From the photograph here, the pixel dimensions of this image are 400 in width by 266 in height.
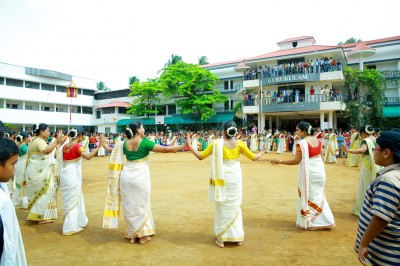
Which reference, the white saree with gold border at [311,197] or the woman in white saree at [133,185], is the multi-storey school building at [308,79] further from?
the woman in white saree at [133,185]

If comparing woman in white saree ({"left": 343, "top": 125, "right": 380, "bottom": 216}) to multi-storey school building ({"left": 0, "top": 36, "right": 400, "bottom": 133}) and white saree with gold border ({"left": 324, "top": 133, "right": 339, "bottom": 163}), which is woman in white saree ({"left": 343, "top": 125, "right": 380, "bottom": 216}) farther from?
multi-storey school building ({"left": 0, "top": 36, "right": 400, "bottom": 133})

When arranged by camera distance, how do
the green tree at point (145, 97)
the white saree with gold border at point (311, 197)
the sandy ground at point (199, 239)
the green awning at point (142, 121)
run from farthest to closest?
the green awning at point (142, 121) → the green tree at point (145, 97) → the white saree with gold border at point (311, 197) → the sandy ground at point (199, 239)

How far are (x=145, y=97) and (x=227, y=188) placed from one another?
3382cm

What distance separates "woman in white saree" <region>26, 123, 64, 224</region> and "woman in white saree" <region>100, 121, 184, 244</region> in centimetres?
171

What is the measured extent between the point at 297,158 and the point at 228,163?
142 centimetres

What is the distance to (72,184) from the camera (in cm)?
511

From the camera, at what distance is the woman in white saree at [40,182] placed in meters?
5.54

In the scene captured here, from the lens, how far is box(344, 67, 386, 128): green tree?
67.1 ft

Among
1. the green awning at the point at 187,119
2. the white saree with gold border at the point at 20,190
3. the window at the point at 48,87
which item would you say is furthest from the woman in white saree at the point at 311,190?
the window at the point at 48,87

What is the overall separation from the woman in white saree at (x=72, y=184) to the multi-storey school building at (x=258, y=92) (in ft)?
71.2

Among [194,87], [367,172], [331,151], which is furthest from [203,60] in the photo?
[367,172]

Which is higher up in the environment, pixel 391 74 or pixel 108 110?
pixel 391 74

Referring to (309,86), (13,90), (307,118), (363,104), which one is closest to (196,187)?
(363,104)

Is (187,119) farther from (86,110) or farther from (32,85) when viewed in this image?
(32,85)
